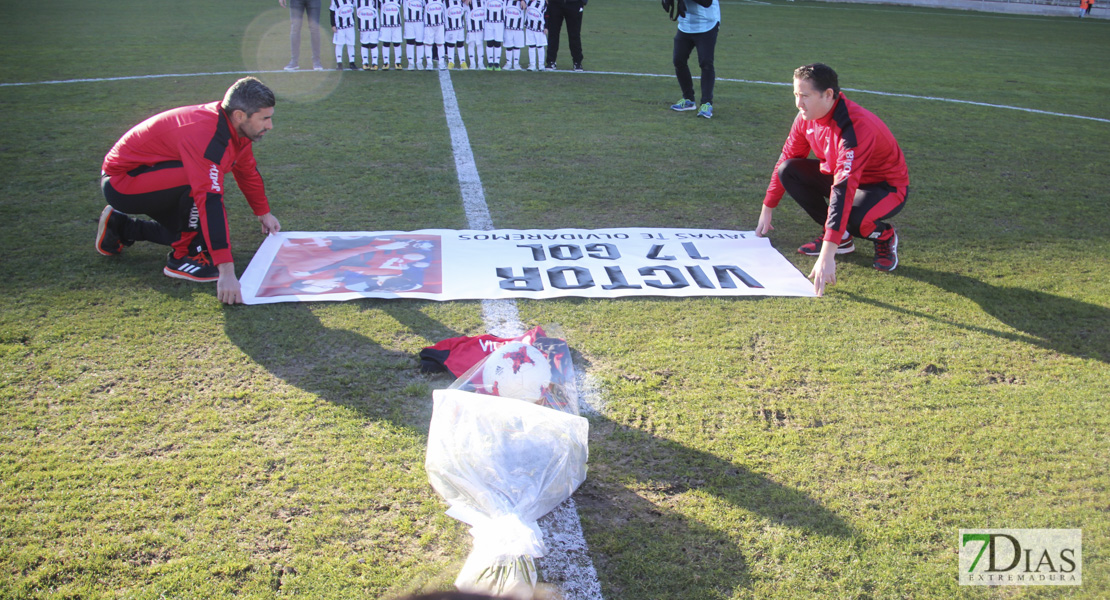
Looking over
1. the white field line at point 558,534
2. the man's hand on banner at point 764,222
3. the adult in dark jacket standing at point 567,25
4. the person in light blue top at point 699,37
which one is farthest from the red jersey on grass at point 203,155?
the adult in dark jacket standing at point 567,25

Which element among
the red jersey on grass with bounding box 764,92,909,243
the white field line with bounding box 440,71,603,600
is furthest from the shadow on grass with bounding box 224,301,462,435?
the red jersey on grass with bounding box 764,92,909,243

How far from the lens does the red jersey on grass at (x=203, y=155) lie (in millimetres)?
3598

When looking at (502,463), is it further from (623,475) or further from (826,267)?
(826,267)

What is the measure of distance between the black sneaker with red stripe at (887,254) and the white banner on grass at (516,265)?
1.70ft

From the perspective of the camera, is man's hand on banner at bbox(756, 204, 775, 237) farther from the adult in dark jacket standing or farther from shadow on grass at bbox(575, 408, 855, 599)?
the adult in dark jacket standing

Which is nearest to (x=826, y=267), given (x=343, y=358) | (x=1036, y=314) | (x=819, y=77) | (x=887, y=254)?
(x=887, y=254)

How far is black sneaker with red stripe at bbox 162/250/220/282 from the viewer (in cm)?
389

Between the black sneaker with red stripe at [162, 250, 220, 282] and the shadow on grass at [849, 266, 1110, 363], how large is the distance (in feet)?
11.0

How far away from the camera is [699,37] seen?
763 centimetres

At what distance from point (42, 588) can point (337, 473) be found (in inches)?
32.6

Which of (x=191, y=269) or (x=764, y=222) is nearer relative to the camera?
(x=191, y=269)

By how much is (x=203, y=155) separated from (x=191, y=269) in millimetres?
619

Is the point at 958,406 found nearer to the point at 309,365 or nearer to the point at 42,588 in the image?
the point at 309,365

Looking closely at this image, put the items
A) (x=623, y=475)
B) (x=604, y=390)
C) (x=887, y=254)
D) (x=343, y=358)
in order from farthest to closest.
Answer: (x=887, y=254)
(x=343, y=358)
(x=604, y=390)
(x=623, y=475)
